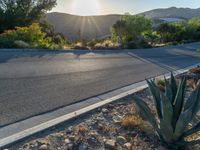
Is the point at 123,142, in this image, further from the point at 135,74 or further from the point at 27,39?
the point at 27,39

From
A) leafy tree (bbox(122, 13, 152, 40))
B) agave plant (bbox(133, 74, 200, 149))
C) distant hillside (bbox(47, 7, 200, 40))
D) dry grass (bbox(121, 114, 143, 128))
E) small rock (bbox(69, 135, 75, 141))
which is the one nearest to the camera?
agave plant (bbox(133, 74, 200, 149))

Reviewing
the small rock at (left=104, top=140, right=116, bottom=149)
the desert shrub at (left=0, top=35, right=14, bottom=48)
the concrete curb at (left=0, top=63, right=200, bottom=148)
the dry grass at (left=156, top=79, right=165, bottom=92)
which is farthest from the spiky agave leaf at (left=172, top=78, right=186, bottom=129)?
the desert shrub at (left=0, top=35, right=14, bottom=48)

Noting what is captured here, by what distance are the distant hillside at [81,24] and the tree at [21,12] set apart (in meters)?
27.3

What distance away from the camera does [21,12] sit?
28203 mm

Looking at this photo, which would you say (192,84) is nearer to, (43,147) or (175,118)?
(175,118)

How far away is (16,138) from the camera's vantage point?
13.5 feet

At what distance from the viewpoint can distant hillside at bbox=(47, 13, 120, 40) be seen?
200 ft

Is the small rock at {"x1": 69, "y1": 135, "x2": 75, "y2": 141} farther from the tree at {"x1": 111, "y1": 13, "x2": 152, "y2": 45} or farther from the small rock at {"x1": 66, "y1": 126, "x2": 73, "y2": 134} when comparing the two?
the tree at {"x1": 111, "y1": 13, "x2": 152, "y2": 45}

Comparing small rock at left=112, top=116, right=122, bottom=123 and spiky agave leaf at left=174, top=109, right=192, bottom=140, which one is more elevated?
spiky agave leaf at left=174, top=109, right=192, bottom=140

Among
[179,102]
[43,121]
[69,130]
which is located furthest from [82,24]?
[179,102]

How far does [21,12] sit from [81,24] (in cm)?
3886

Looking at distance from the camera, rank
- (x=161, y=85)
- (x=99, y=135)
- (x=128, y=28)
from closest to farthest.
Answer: (x=99, y=135) < (x=161, y=85) < (x=128, y=28)

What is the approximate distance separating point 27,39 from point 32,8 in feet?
41.9

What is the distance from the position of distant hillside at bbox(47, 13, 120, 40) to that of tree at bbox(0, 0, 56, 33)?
27341mm
